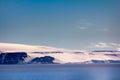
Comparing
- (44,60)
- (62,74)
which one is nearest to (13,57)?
(44,60)

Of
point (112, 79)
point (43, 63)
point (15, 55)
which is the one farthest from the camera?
point (43, 63)

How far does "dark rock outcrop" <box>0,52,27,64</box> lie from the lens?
560 feet

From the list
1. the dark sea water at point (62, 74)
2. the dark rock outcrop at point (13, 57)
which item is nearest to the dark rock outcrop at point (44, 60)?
the dark rock outcrop at point (13, 57)

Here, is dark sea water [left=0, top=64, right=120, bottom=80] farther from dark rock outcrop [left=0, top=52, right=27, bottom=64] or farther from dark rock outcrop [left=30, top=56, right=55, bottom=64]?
dark rock outcrop [left=30, top=56, right=55, bottom=64]

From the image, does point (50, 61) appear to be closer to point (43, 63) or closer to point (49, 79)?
point (43, 63)

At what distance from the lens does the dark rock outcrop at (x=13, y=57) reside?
171 m

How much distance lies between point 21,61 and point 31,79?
375 feet

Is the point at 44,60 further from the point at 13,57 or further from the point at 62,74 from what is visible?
the point at 62,74

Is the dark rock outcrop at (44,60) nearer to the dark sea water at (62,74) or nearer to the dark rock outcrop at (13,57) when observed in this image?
the dark rock outcrop at (13,57)

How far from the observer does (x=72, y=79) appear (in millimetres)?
59000

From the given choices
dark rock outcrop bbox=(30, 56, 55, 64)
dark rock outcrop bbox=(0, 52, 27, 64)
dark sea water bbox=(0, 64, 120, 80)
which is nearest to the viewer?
dark sea water bbox=(0, 64, 120, 80)

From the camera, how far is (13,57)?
17050 cm

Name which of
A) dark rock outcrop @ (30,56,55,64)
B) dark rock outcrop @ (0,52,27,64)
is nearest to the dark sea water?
dark rock outcrop @ (0,52,27,64)

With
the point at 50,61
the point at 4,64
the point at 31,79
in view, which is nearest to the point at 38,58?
the point at 50,61
